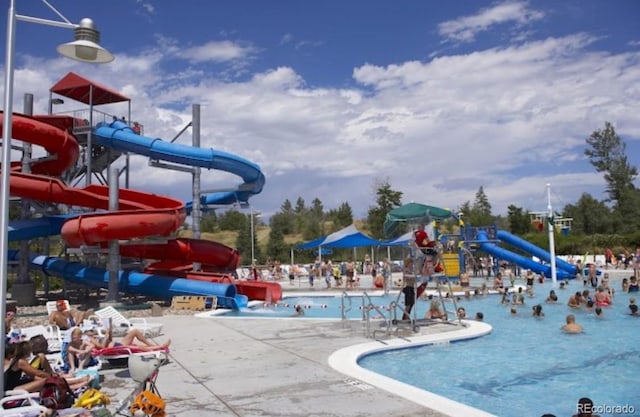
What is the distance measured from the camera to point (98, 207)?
624 inches

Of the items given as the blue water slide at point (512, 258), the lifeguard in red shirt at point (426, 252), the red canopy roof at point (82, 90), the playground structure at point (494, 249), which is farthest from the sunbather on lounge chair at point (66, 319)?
the blue water slide at point (512, 258)

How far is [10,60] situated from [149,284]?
37.4ft

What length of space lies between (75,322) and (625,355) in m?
9.15

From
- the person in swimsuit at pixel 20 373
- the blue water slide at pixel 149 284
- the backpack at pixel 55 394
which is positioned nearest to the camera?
Answer: the backpack at pixel 55 394

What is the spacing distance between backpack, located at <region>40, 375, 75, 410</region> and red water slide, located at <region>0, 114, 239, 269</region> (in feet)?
31.8

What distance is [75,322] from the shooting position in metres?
9.64

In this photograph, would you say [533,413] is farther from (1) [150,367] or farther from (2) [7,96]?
(2) [7,96]

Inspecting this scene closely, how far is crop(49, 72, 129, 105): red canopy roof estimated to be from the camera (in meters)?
19.0

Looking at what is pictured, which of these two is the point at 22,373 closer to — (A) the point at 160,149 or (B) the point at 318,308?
(B) the point at 318,308

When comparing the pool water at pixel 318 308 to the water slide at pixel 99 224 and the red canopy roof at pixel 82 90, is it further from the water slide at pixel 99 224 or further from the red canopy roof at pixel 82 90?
the red canopy roof at pixel 82 90

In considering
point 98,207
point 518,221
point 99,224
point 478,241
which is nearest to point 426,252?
point 99,224

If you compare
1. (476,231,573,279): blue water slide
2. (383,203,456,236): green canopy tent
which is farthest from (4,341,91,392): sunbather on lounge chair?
(476,231,573,279): blue water slide

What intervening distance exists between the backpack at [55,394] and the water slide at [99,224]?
382 inches

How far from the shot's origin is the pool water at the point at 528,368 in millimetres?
6297
